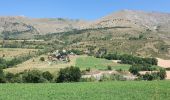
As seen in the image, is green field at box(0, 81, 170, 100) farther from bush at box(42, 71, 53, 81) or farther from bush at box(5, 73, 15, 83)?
bush at box(42, 71, 53, 81)

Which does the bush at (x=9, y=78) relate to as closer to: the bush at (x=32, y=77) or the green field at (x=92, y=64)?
the bush at (x=32, y=77)

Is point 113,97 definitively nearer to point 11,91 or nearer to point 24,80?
point 11,91

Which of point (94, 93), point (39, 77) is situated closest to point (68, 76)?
point (39, 77)

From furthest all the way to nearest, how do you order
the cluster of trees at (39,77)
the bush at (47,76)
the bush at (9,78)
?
the bush at (47,76) < the cluster of trees at (39,77) < the bush at (9,78)

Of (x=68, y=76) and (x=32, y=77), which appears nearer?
(x=32, y=77)

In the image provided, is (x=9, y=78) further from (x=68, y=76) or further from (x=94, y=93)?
(x=94, y=93)

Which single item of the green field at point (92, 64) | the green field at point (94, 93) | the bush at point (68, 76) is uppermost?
the green field at point (94, 93)

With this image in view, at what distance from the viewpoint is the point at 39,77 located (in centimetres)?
8831

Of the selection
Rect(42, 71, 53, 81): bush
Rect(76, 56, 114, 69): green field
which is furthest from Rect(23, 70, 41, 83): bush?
Rect(76, 56, 114, 69): green field

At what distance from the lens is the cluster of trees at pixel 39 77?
8775 cm

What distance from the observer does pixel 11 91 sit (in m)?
54.4

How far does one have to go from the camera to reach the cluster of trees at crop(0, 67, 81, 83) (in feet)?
288

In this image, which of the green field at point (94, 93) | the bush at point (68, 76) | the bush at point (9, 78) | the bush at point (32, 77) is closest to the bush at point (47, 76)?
the bush at point (68, 76)

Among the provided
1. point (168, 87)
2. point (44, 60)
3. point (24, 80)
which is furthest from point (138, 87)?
point (44, 60)
